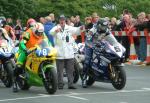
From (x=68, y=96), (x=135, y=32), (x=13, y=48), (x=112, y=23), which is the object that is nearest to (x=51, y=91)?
(x=68, y=96)

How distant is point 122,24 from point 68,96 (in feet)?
34.4

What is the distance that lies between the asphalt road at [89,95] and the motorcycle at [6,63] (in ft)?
0.78

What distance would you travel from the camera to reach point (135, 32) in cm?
2345

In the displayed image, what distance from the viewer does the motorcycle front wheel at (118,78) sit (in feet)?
49.6

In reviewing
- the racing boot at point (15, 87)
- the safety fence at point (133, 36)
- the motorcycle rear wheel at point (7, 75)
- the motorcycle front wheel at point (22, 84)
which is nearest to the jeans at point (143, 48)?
the safety fence at point (133, 36)

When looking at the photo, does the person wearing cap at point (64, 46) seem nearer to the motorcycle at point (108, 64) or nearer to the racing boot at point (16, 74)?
the motorcycle at point (108, 64)

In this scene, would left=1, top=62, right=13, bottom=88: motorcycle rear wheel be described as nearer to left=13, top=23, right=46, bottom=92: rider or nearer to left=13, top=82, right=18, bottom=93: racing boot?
left=13, top=82, right=18, bottom=93: racing boot

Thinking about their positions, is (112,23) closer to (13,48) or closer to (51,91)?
(13,48)

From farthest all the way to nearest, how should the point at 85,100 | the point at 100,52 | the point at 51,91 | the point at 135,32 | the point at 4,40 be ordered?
the point at 135,32 < the point at 4,40 < the point at 100,52 < the point at 51,91 < the point at 85,100

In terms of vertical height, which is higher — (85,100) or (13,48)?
(13,48)

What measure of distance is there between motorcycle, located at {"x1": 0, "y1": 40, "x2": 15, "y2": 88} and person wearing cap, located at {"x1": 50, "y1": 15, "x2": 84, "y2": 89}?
1.26 m

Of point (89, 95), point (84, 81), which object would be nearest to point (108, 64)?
point (84, 81)

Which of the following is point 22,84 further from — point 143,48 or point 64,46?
point 143,48

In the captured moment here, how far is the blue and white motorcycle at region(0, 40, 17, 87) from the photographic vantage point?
16172 mm
